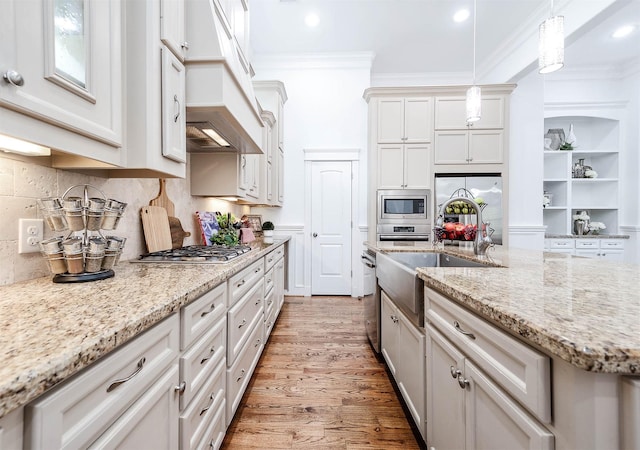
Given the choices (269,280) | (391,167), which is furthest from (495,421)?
(391,167)

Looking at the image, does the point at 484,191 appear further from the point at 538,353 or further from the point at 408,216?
the point at 538,353

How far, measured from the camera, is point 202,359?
3.67 ft

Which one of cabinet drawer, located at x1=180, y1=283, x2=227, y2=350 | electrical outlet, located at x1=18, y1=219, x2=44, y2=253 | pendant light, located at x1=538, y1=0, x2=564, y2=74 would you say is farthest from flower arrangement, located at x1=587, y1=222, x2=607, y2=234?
electrical outlet, located at x1=18, y1=219, x2=44, y2=253

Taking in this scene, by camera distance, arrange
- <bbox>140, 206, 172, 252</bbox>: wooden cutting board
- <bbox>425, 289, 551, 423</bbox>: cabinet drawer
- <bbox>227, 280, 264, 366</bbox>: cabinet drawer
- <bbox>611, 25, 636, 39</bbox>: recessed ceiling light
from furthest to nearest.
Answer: <bbox>611, 25, 636, 39</bbox>: recessed ceiling light
<bbox>140, 206, 172, 252</bbox>: wooden cutting board
<bbox>227, 280, 264, 366</bbox>: cabinet drawer
<bbox>425, 289, 551, 423</bbox>: cabinet drawer

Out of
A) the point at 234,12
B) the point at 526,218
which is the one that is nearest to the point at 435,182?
the point at 526,218

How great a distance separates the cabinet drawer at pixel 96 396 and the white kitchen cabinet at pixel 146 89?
0.73 m

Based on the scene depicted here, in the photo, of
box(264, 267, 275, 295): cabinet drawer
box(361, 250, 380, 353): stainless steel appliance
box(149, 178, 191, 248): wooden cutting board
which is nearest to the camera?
box(149, 178, 191, 248): wooden cutting board

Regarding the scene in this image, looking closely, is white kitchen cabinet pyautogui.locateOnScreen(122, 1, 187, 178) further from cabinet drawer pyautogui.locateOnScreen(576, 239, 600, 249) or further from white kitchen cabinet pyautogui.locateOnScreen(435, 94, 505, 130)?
cabinet drawer pyautogui.locateOnScreen(576, 239, 600, 249)

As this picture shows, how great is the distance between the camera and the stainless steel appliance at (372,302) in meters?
2.30

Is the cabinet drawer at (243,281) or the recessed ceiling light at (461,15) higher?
the recessed ceiling light at (461,15)

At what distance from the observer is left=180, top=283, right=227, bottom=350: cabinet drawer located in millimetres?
958

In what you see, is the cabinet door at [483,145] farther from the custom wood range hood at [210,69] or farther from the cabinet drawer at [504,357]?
the cabinet drawer at [504,357]

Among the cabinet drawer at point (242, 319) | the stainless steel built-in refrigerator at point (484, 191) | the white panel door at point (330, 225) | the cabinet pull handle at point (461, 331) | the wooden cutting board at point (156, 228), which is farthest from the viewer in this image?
the white panel door at point (330, 225)

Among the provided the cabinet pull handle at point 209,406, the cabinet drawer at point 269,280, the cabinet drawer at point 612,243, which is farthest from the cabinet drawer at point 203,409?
the cabinet drawer at point 612,243
